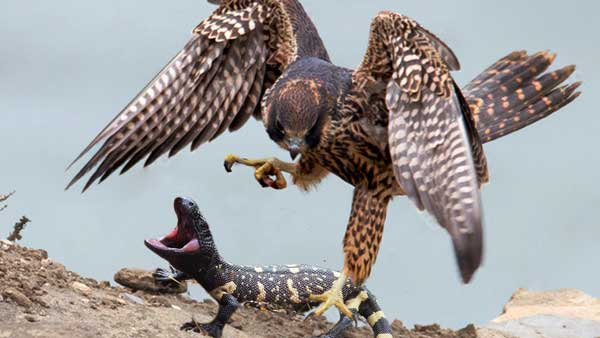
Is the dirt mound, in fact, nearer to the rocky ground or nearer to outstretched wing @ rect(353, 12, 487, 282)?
the rocky ground

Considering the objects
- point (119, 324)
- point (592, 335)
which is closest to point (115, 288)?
point (119, 324)

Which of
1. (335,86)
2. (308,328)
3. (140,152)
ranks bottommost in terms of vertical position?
(308,328)

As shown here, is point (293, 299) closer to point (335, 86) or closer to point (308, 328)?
point (308, 328)

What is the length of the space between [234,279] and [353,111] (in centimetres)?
270

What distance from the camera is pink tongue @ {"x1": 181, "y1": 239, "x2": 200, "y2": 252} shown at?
1105cm

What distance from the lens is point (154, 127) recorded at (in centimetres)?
1031

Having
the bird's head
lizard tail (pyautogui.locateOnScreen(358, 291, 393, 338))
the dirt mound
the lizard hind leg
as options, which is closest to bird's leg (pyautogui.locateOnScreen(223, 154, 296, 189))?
the bird's head

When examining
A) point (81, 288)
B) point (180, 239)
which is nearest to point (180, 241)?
point (180, 239)

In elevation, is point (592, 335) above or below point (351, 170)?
below

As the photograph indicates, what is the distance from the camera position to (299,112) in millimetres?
9016

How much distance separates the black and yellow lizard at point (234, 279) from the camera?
→ 1097 centimetres

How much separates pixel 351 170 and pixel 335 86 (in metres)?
0.65

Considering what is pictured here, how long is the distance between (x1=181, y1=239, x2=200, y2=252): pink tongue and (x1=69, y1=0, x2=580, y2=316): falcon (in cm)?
100

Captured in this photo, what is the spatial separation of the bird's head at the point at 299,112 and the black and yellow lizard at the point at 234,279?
2.02 m
